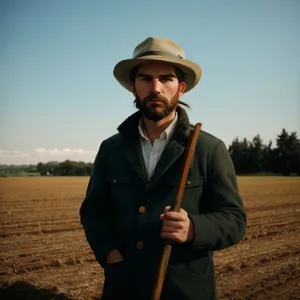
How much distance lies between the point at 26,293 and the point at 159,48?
453cm

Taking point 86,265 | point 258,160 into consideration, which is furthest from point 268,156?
point 86,265

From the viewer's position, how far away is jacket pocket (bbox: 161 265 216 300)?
72.1 inches

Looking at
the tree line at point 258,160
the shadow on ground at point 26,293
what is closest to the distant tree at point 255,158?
the tree line at point 258,160

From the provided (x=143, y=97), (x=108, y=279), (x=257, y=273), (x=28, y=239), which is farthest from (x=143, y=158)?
(x=28, y=239)

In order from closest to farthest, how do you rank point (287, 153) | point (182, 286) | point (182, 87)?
point (182, 286), point (182, 87), point (287, 153)

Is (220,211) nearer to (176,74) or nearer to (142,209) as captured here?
(142,209)

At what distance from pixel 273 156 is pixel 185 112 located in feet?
236

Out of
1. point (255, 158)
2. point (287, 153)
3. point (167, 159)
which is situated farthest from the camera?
point (255, 158)

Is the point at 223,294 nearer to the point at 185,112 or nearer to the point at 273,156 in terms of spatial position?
the point at 185,112

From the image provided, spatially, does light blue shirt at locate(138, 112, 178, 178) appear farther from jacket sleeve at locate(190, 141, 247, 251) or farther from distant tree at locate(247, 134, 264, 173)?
distant tree at locate(247, 134, 264, 173)

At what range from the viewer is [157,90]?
200cm

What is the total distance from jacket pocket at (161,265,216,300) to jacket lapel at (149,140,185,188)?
1.67ft

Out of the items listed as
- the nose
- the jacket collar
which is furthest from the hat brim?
the jacket collar

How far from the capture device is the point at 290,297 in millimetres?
4734
